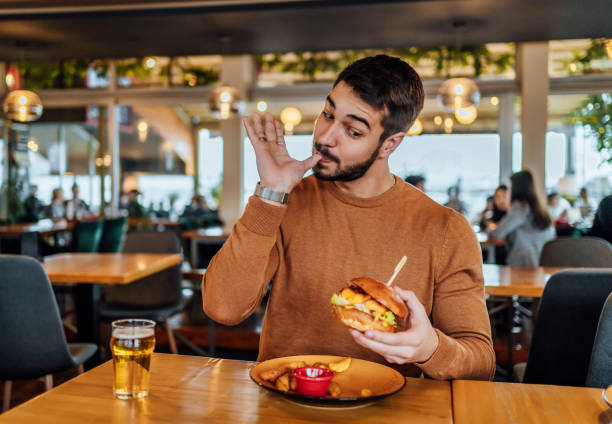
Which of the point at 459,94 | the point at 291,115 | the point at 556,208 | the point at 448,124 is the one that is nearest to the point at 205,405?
the point at 459,94

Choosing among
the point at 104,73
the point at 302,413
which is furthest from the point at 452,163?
the point at 302,413

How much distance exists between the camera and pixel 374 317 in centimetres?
111

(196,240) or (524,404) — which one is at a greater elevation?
(524,404)

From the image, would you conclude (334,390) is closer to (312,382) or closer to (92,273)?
(312,382)

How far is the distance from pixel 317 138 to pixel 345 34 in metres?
4.66

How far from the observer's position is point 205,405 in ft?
3.57

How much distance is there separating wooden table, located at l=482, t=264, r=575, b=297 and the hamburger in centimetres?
164

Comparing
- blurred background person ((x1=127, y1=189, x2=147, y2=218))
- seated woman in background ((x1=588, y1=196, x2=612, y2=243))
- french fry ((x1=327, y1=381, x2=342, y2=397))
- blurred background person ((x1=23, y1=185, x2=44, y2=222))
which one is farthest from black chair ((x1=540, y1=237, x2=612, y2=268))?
blurred background person ((x1=23, y1=185, x2=44, y2=222))

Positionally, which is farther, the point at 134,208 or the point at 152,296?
the point at 134,208

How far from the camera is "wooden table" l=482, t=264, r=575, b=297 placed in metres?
2.83

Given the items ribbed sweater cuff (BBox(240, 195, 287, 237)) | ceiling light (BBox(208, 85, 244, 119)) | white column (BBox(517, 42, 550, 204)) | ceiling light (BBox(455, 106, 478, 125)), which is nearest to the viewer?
ribbed sweater cuff (BBox(240, 195, 287, 237))

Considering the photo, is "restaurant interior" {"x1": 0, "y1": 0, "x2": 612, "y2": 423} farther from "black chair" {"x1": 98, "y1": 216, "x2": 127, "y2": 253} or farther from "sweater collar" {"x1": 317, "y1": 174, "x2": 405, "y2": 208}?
"sweater collar" {"x1": 317, "y1": 174, "x2": 405, "y2": 208}

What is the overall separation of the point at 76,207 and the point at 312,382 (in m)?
8.15

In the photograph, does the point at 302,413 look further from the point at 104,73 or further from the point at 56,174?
the point at 56,174
